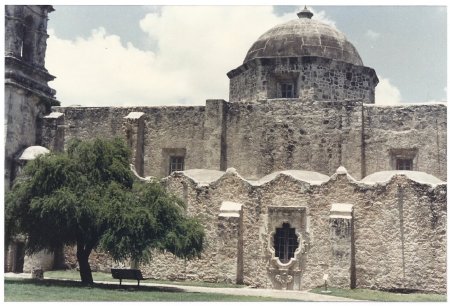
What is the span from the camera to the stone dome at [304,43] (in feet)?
92.9

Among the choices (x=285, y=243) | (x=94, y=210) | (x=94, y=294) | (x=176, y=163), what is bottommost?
(x=94, y=294)

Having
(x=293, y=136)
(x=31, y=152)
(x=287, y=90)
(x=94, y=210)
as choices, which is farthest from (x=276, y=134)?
(x=94, y=210)

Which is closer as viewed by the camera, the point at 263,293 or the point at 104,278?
the point at 263,293

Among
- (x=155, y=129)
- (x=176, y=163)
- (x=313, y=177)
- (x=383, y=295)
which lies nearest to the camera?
(x=383, y=295)

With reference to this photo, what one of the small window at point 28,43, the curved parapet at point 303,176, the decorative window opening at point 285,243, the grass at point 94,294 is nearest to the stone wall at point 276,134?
the curved parapet at point 303,176

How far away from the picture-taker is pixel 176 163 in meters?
27.5

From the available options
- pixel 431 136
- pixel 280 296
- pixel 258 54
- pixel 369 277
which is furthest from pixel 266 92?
pixel 280 296

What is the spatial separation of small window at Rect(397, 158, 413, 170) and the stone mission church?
0.04m

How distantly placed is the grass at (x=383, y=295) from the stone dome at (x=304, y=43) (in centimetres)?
1118

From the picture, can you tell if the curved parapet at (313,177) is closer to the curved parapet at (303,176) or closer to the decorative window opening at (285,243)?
the curved parapet at (303,176)

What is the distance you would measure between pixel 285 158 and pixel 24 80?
34.7ft

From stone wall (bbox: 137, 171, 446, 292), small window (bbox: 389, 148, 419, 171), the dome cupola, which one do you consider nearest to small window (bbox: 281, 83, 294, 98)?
the dome cupola

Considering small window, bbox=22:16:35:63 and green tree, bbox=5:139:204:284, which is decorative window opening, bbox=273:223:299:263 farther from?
small window, bbox=22:16:35:63

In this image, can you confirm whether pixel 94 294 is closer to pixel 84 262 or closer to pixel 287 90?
pixel 84 262
